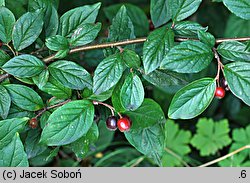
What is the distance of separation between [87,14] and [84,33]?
0.30ft

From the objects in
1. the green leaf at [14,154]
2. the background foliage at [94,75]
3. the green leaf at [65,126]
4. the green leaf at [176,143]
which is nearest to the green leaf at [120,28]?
the background foliage at [94,75]

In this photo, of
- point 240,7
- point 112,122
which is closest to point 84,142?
point 112,122

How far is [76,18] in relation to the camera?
1034 millimetres

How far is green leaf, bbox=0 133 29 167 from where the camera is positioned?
92cm

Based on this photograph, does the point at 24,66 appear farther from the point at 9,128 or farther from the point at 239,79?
the point at 239,79

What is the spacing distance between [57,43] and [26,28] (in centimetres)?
8

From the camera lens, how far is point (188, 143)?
6.33ft

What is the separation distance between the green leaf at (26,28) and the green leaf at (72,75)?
0.09 m

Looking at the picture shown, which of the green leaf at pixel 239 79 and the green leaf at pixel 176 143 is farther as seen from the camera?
the green leaf at pixel 176 143

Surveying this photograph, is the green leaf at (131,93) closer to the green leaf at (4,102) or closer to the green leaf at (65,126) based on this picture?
the green leaf at (65,126)

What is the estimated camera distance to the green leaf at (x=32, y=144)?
1.03m

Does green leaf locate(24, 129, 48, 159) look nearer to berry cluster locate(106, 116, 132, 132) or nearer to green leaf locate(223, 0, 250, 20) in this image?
berry cluster locate(106, 116, 132, 132)
